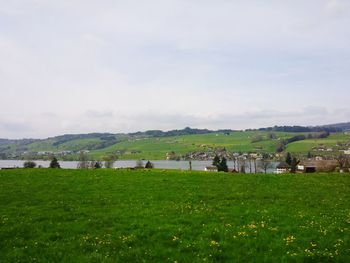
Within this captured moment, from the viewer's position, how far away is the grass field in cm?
1584

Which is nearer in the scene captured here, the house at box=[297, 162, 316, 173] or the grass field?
the grass field

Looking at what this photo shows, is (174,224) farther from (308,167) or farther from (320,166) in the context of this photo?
(308,167)

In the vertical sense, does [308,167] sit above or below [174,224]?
below

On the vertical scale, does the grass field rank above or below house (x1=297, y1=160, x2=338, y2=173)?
above

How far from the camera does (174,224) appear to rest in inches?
813

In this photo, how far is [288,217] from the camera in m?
22.2

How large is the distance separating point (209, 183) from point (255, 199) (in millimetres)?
10999

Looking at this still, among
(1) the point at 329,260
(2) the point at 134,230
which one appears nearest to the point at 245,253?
(1) the point at 329,260

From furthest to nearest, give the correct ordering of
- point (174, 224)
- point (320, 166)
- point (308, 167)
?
point (308, 167), point (320, 166), point (174, 224)

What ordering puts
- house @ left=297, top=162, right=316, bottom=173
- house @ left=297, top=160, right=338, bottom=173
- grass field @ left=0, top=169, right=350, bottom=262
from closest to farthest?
1. grass field @ left=0, top=169, right=350, bottom=262
2. house @ left=297, top=160, right=338, bottom=173
3. house @ left=297, top=162, right=316, bottom=173

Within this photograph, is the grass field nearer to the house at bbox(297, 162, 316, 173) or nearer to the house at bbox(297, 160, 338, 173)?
the house at bbox(297, 160, 338, 173)

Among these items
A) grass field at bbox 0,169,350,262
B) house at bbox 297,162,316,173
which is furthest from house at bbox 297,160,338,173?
grass field at bbox 0,169,350,262

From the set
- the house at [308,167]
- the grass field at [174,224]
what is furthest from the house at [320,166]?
the grass field at [174,224]

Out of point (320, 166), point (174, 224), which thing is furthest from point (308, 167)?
point (174, 224)
